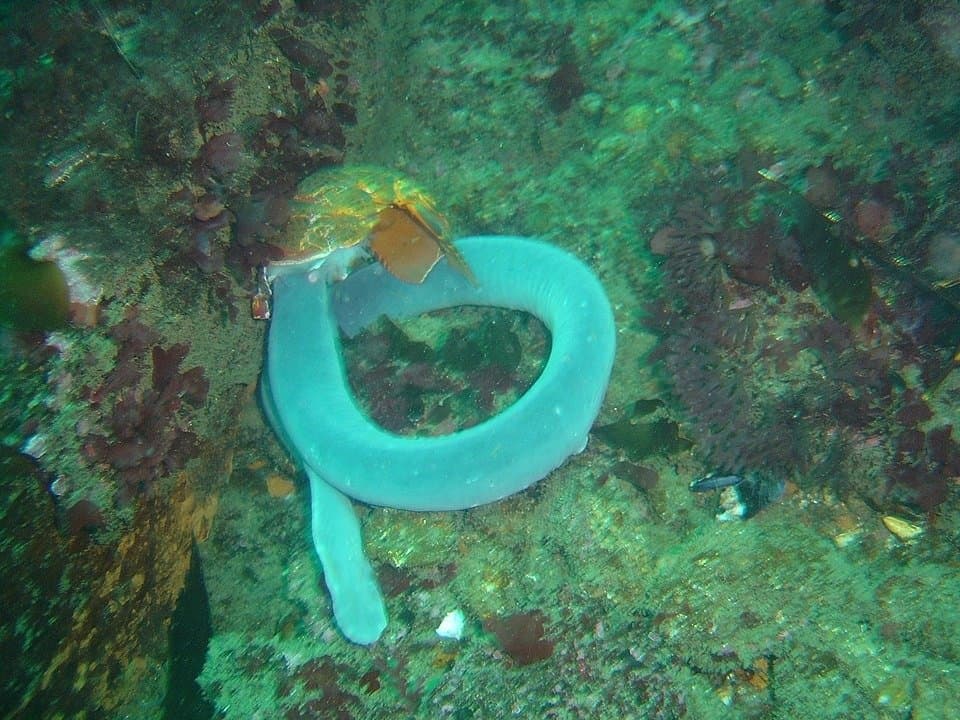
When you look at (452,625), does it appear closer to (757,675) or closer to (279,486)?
(757,675)

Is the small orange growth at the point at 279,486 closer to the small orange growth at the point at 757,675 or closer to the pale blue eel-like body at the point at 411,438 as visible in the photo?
the pale blue eel-like body at the point at 411,438

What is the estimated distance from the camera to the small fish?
3.13 meters

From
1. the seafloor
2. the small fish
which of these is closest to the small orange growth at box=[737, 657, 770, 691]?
the seafloor

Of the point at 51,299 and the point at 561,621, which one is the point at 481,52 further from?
the point at 561,621

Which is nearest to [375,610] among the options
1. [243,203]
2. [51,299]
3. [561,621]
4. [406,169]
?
[561,621]

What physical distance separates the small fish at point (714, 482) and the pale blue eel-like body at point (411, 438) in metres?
0.71

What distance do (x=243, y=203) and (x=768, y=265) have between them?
3446mm

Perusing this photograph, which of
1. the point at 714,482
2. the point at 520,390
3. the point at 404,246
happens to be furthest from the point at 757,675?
the point at 404,246

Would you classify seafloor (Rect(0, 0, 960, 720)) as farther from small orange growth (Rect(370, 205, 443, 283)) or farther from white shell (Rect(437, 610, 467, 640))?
small orange growth (Rect(370, 205, 443, 283))

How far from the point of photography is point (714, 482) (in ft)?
10.4

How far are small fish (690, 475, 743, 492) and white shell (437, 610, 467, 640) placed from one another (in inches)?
61.8

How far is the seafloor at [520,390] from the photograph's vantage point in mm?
2611

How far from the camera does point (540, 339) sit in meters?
4.08

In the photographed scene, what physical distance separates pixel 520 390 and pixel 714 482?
137 cm
